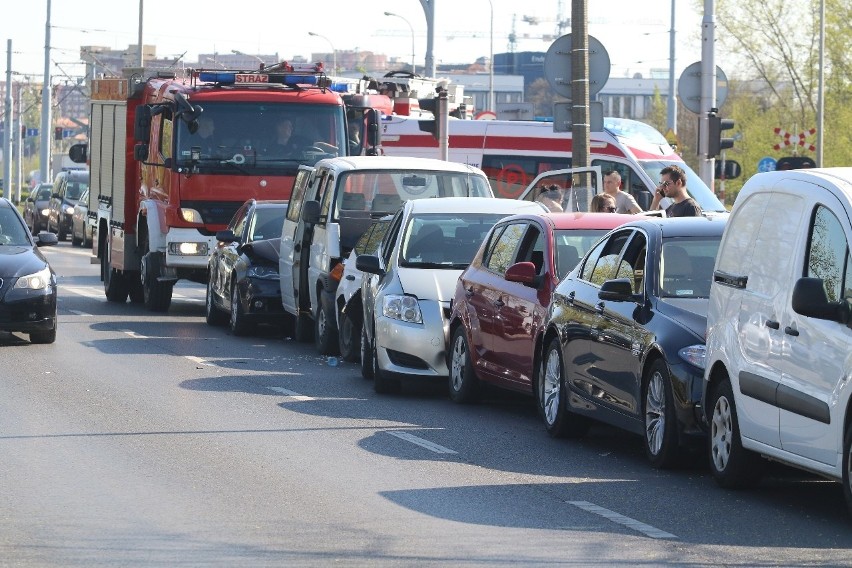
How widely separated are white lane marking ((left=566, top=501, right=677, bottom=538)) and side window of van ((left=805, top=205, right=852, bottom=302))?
140cm

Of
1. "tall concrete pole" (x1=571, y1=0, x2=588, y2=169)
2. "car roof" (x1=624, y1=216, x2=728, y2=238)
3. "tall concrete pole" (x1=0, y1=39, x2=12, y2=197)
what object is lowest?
"car roof" (x1=624, y1=216, x2=728, y2=238)

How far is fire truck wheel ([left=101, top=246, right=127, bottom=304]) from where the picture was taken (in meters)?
26.9

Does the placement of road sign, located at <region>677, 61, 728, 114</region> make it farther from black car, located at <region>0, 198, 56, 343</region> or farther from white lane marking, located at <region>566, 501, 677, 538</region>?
white lane marking, located at <region>566, 501, 677, 538</region>

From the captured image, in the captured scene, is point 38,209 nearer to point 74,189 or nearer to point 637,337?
point 74,189

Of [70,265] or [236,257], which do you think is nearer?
[236,257]

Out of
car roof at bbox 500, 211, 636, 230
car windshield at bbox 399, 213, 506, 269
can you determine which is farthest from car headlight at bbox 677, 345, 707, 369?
car windshield at bbox 399, 213, 506, 269

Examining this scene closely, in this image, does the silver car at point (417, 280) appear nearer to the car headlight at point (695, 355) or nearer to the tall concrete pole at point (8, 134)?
the car headlight at point (695, 355)

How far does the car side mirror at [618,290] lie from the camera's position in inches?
436

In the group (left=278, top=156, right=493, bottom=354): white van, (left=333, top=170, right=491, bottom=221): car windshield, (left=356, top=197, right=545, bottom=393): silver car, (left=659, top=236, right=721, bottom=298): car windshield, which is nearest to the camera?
(left=659, top=236, right=721, bottom=298): car windshield

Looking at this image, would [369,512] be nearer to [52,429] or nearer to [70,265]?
[52,429]

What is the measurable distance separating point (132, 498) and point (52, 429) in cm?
323

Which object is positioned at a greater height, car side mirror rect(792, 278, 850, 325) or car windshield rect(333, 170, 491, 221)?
car windshield rect(333, 170, 491, 221)

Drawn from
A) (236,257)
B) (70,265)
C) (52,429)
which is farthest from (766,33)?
(52,429)

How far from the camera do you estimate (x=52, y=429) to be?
1257cm
